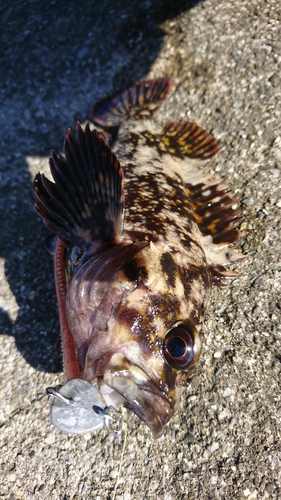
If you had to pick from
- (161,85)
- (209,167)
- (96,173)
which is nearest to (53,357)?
(96,173)

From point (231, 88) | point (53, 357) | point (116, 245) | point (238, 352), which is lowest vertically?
point (53, 357)

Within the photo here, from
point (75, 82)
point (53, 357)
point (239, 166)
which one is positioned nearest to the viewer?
point (53, 357)

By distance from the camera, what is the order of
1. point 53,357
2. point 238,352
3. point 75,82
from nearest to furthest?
1. point 238,352
2. point 53,357
3. point 75,82

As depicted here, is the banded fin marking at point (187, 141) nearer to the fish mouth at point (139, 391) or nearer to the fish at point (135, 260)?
the fish at point (135, 260)

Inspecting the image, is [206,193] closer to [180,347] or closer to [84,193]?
[84,193]

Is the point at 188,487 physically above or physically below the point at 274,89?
below

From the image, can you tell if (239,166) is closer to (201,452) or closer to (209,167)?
(209,167)
